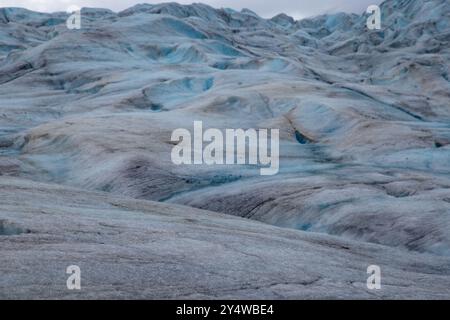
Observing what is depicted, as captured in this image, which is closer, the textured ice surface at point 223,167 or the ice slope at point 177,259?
the ice slope at point 177,259

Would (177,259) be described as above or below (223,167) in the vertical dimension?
below

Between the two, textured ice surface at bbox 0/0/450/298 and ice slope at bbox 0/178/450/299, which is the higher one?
textured ice surface at bbox 0/0/450/298

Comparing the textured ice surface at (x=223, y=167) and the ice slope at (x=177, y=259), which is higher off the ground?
the textured ice surface at (x=223, y=167)

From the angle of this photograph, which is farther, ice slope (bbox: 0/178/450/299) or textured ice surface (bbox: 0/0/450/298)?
textured ice surface (bbox: 0/0/450/298)

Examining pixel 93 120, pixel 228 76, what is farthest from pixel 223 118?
pixel 228 76

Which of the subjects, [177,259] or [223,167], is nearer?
[177,259]

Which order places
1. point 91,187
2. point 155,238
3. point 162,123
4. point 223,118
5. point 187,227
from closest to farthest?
1. point 155,238
2. point 187,227
3. point 91,187
4. point 162,123
5. point 223,118
